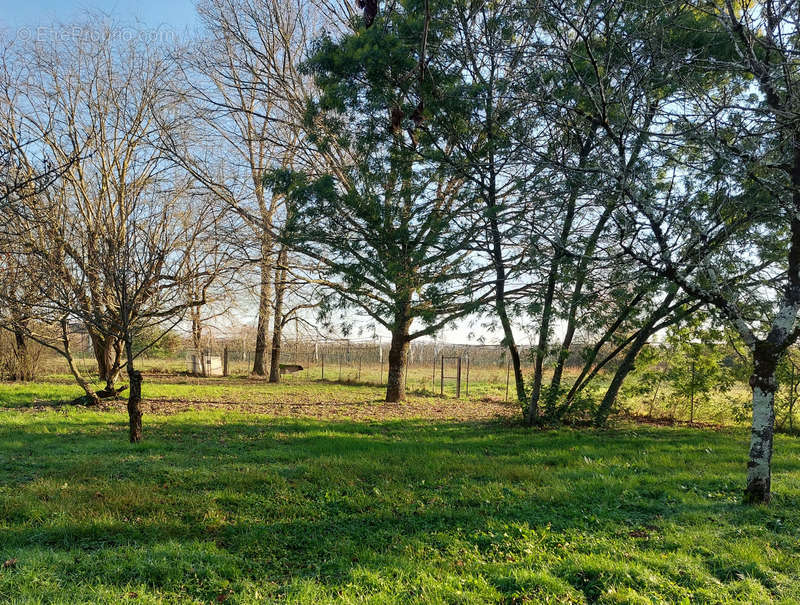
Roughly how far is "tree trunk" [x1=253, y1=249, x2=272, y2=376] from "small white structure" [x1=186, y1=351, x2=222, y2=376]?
2.51m

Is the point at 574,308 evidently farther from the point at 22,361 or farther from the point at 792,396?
the point at 22,361

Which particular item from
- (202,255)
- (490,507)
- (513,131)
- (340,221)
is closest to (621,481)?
(490,507)

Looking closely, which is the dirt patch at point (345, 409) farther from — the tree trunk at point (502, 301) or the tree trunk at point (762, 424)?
the tree trunk at point (762, 424)

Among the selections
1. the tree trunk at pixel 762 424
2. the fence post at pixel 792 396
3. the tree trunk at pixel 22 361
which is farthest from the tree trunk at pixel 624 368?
the tree trunk at pixel 22 361

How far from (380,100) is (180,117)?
722 centimetres

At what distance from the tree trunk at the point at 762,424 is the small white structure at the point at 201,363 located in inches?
844

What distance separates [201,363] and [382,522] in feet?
66.5

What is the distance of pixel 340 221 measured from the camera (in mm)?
9281

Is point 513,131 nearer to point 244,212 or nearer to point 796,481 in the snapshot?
point 796,481

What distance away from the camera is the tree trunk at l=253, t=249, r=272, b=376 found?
1370 cm

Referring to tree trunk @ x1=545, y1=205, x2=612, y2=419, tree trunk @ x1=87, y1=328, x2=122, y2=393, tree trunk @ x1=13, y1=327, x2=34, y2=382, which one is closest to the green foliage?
tree trunk @ x1=545, y1=205, x2=612, y2=419

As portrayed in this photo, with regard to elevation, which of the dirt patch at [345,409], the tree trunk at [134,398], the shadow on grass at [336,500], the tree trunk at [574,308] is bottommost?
the dirt patch at [345,409]

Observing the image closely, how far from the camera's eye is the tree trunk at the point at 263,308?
1370cm

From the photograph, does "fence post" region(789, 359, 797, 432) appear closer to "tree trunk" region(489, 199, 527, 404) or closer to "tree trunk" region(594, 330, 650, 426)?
"tree trunk" region(594, 330, 650, 426)
